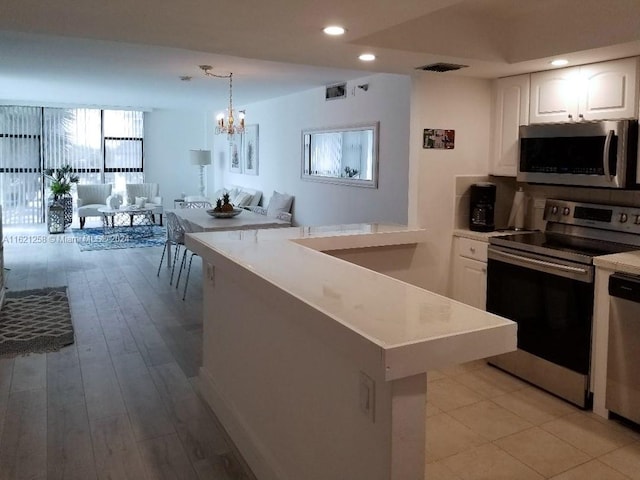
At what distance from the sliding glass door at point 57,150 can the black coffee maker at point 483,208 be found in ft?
30.0

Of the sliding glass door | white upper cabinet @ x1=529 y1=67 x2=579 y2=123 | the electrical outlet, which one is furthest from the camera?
the sliding glass door

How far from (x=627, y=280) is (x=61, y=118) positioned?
10769 millimetres

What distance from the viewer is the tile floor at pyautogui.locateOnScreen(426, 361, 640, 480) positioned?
2568mm

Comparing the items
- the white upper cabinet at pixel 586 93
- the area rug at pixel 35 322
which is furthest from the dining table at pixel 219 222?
the white upper cabinet at pixel 586 93

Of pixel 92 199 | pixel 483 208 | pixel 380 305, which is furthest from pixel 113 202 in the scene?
pixel 380 305

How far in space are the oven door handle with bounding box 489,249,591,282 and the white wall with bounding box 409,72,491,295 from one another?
0.52 meters

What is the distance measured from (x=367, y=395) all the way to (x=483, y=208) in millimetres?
2698

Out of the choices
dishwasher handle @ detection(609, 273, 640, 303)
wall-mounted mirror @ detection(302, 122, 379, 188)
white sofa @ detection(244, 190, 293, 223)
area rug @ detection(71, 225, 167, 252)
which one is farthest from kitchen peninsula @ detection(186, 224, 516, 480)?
area rug @ detection(71, 225, 167, 252)

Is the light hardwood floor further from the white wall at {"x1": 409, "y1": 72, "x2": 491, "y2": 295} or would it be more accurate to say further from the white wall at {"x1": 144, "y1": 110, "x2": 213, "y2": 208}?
the white wall at {"x1": 144, "y1": 110, "x2": 213, "y2": 208}

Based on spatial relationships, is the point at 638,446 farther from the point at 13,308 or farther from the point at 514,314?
the point at 13,308

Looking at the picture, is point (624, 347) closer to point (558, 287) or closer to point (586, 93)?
point (558, 287)

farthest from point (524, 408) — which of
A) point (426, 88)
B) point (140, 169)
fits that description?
point (140, 169)

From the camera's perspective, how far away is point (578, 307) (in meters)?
3.14

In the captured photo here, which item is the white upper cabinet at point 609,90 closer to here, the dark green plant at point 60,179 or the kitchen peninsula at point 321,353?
the kitchen peninsula at point 321,353
